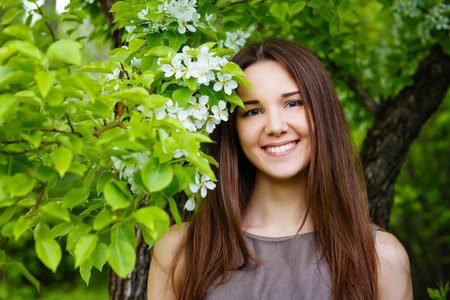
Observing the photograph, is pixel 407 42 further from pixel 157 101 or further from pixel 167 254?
pixel 157 101

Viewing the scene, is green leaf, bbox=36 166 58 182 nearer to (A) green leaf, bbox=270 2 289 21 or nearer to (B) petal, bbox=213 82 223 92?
(B) petal, bbox=213 82 223 92

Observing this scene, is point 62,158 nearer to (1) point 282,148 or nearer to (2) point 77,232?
(2) point 77,232

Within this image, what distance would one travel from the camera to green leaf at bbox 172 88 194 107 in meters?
1.65

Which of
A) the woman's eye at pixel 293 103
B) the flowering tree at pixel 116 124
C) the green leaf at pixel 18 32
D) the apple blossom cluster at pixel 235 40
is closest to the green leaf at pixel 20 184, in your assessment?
the flowering tree at pixel 116 124

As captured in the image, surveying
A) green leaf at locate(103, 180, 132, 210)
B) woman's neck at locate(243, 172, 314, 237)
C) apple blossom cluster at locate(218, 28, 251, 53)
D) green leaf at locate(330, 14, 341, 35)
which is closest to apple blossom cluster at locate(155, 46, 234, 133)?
green leaf at locate(103, 180, 132, 210)

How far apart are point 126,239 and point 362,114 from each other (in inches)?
139

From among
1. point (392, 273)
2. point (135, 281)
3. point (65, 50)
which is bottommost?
point (135, 281)

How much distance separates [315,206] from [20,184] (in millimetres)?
1257

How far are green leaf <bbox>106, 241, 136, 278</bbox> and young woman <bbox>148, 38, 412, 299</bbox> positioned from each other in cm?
88

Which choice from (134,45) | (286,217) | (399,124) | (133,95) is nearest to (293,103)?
(286,217)

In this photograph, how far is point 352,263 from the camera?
2.00m

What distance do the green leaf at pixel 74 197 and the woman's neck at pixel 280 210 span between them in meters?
1.00

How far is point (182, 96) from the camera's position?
166cm

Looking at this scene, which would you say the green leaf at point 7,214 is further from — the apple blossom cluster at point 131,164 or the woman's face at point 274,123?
the woman's face at point 274,123
